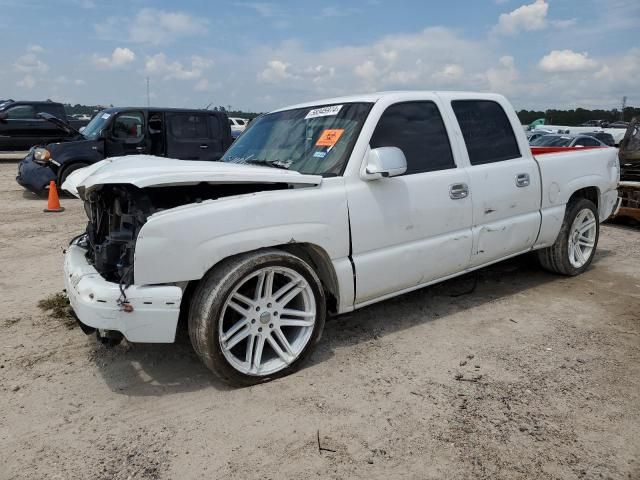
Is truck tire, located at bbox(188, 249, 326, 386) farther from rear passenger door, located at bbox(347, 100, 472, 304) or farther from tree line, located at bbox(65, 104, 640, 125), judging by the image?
tree line, located at bbox(65, 104, 640, 125)

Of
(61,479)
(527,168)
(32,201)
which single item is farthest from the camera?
(32,201)

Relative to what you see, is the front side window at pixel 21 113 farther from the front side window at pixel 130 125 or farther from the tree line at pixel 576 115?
the tree line at pixel 576 115

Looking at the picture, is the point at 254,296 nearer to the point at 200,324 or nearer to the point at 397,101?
the point at 200,324

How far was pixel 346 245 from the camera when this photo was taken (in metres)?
3.49

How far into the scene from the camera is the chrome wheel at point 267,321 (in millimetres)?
3180

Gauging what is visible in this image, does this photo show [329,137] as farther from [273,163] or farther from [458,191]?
[458,191]

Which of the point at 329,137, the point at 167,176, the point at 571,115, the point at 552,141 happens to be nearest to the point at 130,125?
the point at 329,137

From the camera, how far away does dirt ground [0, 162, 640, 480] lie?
2531 mm

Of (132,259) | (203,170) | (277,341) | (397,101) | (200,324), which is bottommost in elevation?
(277,341)

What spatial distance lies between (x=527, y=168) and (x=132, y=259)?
3.44m

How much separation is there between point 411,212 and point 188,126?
793cm

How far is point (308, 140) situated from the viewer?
154 inches

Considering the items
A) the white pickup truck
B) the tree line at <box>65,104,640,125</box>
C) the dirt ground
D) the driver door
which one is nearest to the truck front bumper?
the white pickup truck

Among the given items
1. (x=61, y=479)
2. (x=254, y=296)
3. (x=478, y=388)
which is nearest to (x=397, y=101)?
(x=254, y=296)
